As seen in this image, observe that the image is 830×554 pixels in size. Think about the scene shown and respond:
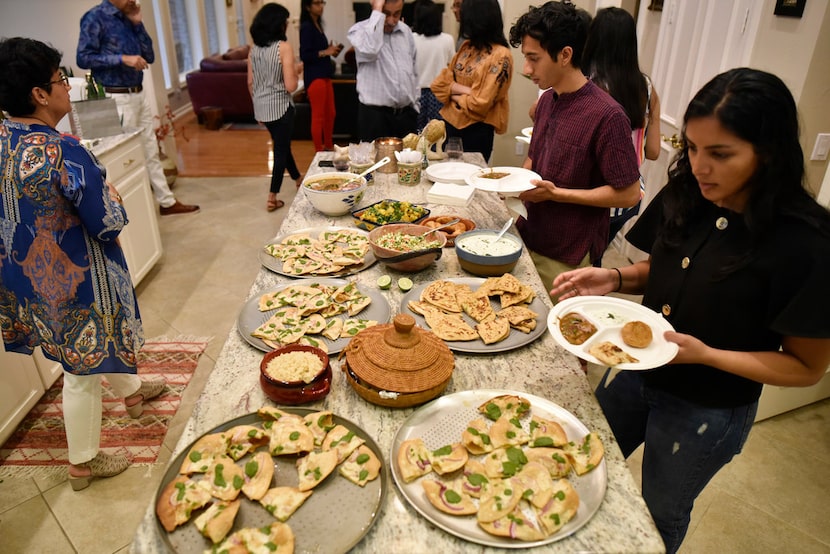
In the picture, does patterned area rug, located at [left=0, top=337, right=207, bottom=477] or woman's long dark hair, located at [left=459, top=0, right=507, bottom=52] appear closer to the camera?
patterned area rug, located at [left=0, top=337, right=207, bottom=477]

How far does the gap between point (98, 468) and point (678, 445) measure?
7.03 ft

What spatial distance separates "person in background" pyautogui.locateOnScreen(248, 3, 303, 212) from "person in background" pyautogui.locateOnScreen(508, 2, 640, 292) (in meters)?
2.89

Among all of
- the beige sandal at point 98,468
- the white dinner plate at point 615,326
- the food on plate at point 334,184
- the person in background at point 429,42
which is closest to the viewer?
the white dinner plate at point 615,326

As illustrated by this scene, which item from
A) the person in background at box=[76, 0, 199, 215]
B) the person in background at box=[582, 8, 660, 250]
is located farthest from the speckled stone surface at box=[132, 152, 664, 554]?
the person in background at box=[76, 0, 199, 215]

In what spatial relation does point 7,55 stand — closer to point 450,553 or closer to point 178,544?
point 178,544

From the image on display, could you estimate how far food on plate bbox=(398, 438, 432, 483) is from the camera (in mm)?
1071

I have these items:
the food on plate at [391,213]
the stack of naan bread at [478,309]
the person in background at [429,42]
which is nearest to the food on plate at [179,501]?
the stack of naan bread at [478,309]

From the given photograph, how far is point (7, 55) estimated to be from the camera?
1662 mm

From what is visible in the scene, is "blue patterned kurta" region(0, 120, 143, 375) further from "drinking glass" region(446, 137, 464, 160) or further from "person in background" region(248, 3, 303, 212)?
"person in background" region(248, 3, 303, 212)

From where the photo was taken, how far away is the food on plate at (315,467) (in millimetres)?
1053

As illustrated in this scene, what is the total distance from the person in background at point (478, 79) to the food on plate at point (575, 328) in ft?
8.05

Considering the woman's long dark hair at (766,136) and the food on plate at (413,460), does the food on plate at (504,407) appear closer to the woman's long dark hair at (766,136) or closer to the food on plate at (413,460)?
the food on plate at (413,460)

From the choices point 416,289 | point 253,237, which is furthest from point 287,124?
point 416,289

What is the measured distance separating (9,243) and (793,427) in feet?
11.0
